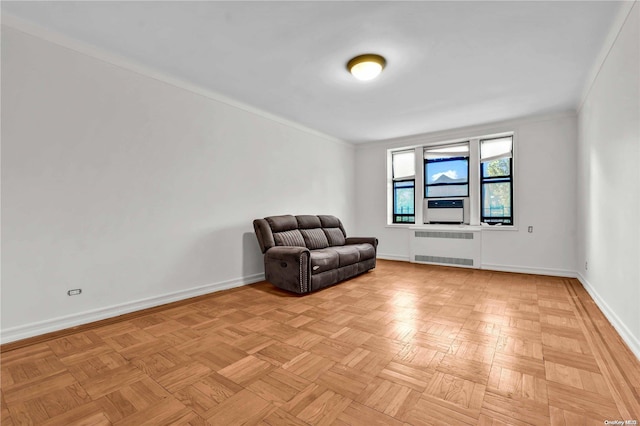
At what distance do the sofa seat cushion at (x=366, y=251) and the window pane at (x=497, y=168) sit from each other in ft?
8.39

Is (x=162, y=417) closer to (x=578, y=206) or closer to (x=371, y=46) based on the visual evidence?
(x=371, y=46)

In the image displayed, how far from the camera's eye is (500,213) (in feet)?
17.3

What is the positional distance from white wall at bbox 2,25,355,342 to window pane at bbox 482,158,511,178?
412cm

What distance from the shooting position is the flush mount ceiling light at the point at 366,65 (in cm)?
292

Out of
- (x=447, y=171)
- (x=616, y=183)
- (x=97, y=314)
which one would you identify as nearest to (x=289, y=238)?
(x=97, y=314)

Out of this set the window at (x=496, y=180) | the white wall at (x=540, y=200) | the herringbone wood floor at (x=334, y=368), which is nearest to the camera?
the herringbone wood floor at (x=334, y=368)

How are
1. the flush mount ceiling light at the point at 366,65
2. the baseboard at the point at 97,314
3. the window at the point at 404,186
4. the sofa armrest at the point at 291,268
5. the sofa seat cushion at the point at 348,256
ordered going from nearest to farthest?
the baseboard at the point at 97,314, the flush mount ceiling light at the point at 366,65, the sofa armrest at the point at 291,268, the sofa seat cushion at the point at 348,256, the window at the point at 404,186

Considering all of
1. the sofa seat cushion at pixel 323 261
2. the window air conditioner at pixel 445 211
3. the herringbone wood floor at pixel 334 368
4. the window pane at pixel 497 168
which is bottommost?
the herringbone wood floor at pixel 334 368

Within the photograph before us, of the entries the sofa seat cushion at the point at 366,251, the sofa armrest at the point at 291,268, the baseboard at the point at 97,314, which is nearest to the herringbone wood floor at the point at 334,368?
the baseboard at the point at 97,314

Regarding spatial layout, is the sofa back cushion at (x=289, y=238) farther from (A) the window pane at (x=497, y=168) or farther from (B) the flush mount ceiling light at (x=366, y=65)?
(A) the window pane at (x=497, y=168)

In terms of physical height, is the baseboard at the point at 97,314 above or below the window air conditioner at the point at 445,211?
below

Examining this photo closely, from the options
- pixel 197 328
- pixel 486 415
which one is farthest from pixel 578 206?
pixel 197 328

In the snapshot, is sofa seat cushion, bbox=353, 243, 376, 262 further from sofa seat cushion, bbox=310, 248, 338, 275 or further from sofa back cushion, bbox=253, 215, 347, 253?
sofa seat cushion, bbox=310, 248, 338, 275

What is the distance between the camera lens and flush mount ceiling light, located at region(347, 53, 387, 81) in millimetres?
2920
